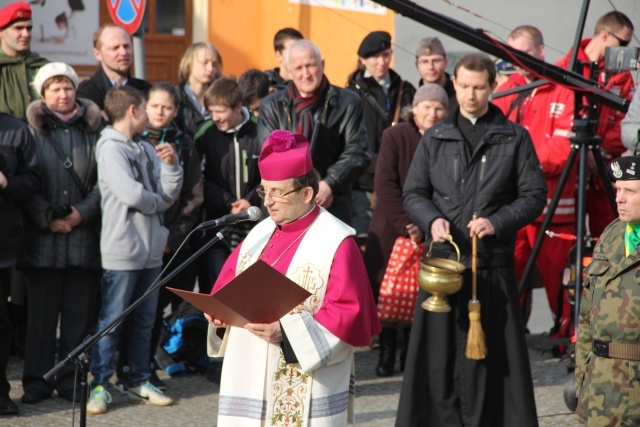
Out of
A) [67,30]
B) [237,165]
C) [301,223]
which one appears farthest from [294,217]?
[67,30]

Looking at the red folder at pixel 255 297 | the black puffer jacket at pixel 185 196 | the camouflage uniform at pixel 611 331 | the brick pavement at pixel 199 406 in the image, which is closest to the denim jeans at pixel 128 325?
the brick pavement at pixel 199 406

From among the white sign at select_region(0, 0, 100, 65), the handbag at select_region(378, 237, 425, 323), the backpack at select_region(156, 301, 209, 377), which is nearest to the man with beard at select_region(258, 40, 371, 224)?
the handbag at select_region(378, 237, 425, 323)

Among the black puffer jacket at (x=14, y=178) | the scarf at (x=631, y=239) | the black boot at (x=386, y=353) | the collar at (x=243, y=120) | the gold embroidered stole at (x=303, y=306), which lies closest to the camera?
the gold embroidered stole at (x=303, y=306)

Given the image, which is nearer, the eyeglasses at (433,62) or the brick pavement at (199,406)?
the brick pavement at (199,406)

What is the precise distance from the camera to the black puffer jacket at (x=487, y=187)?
6320mm

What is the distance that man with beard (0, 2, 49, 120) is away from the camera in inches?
308

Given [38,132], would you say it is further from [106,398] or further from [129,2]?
[129,2]

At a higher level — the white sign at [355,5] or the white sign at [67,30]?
the white sign at [355,5]

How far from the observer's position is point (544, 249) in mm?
8828

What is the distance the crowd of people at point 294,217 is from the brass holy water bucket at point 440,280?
13 centimetres

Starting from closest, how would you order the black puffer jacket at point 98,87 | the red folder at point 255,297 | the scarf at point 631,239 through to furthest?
1. the red folder at point 255,297
2. the scarf at point 631,239
3. the black puffer jacket at point 98,87

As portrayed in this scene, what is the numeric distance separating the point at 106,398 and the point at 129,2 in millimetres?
3498

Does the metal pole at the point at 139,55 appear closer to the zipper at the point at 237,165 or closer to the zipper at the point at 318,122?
the zipper at the point at 237,165

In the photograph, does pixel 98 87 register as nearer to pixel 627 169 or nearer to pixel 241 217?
pixel 241 217
